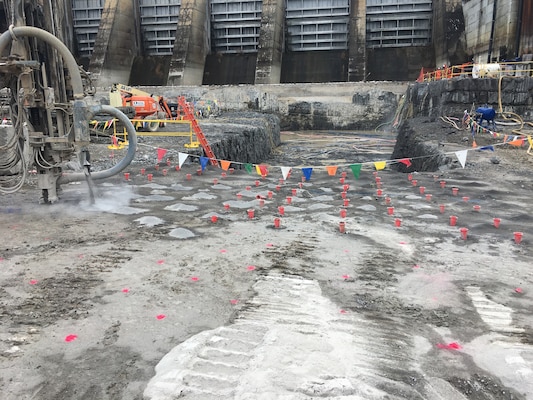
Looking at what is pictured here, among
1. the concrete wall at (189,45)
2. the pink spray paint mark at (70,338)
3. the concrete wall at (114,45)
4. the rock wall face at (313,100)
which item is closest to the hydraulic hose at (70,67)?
the pink spray paint mark at (70,338)

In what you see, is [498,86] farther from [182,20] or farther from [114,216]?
[182,20]

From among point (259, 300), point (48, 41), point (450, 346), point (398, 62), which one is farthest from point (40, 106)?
point (398, 62)

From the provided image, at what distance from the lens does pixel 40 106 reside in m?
6.59

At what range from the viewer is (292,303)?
4113mm

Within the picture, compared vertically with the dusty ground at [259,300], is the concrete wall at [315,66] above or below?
above

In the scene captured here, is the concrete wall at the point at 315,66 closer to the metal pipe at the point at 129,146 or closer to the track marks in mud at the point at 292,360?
the metal pipe at the point at 129,146

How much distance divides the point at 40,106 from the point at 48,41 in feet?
3.24

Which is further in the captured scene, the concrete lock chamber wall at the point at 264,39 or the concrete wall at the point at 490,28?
the concrete lock chamber wall at the point at 264,39

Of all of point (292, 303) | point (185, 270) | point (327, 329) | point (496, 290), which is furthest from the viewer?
point (185, 270)

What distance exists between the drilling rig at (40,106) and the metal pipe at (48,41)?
1 centimetres

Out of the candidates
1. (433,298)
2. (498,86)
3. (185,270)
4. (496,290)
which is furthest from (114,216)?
(498,86)

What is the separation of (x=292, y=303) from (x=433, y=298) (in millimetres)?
1470

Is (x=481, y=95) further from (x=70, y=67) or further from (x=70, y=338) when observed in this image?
(x=70, y=338)

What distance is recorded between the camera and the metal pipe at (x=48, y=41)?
599 centimetres
